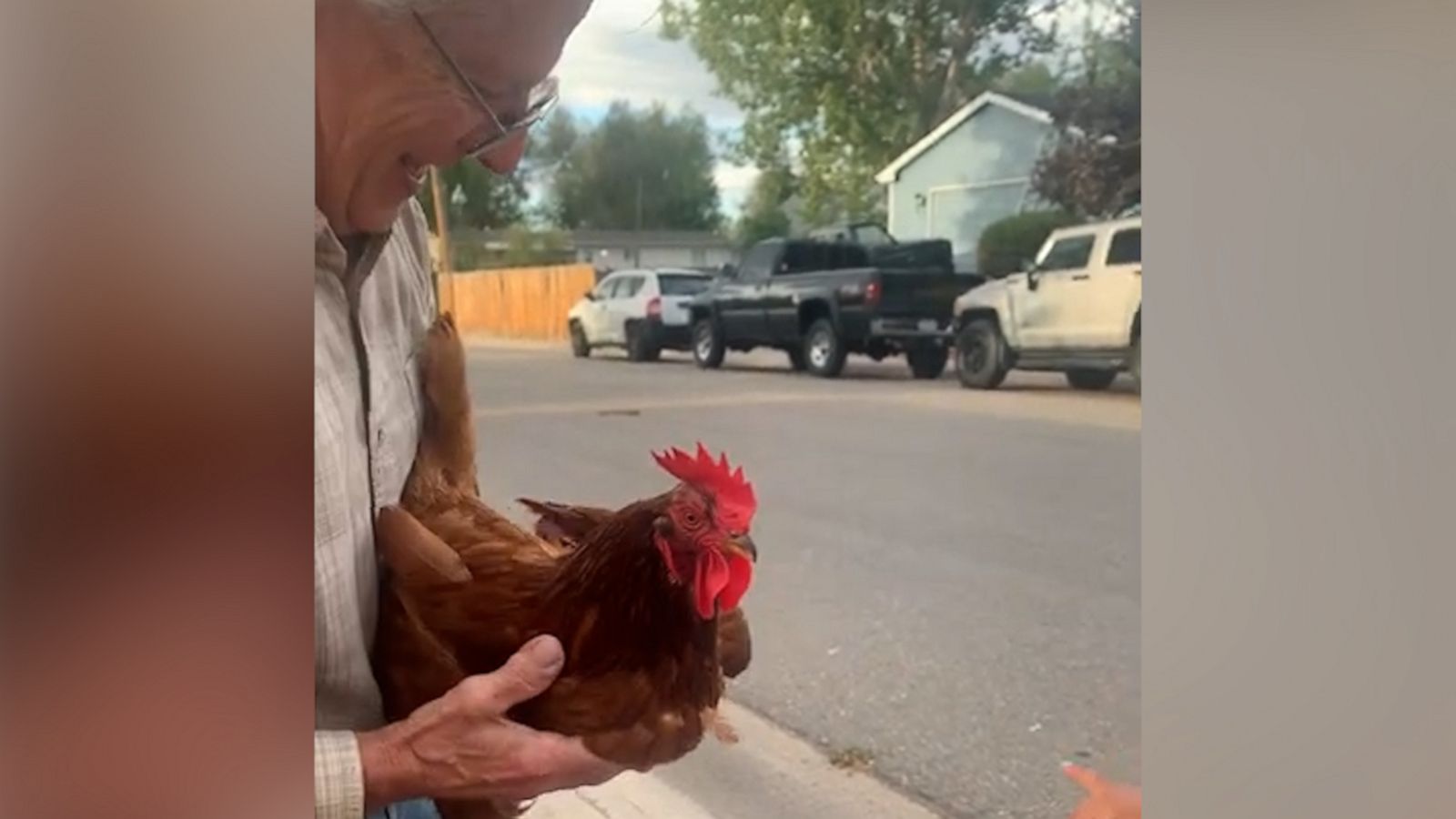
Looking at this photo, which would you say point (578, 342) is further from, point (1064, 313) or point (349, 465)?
point (1064, 313)

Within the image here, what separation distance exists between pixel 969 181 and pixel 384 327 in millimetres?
622

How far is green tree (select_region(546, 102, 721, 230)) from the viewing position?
1.42m

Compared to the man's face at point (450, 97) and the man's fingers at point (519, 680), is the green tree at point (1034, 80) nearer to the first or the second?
the man's face at point (450, 97)

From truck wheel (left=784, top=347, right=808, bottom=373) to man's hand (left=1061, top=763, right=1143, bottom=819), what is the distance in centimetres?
51

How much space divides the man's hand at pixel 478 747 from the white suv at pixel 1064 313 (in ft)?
1.80

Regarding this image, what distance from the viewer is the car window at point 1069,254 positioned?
57.9 inches

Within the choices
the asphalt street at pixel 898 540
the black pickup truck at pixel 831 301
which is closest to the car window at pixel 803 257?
the black pickup truck at pixel 831 301

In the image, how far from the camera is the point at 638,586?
138 centimetres

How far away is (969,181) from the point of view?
1.45 m

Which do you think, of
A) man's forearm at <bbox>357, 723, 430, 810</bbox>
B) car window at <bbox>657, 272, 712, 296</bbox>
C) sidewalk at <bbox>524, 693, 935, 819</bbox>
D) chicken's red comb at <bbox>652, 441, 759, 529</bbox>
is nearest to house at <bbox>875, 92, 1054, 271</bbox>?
car window at <bbox>657, 272, 712, 296</bbox>

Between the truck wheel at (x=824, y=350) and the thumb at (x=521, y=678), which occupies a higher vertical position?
the truck wheel at (x=824, y=350)

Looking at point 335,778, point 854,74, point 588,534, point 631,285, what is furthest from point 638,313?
point 335,778

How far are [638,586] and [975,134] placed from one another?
1.93ft

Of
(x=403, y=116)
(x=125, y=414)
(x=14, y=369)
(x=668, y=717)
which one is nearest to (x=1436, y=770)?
(x=668, y=717)
